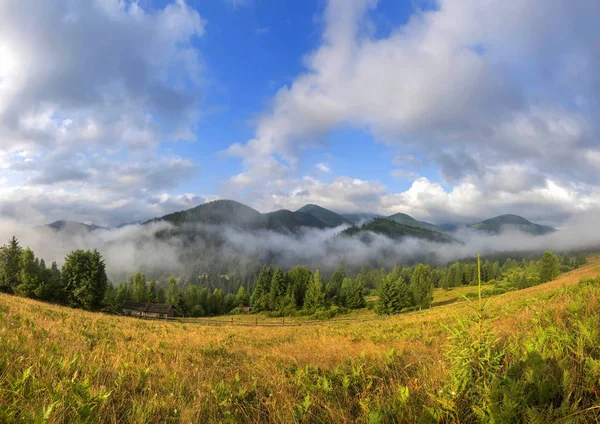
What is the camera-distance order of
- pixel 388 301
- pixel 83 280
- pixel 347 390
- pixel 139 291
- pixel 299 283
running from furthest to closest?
pixel 139 291 < pixel 299 283 < pixel 388 301 < pixel 83 280 < pixel 347 390

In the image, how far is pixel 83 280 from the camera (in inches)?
1722

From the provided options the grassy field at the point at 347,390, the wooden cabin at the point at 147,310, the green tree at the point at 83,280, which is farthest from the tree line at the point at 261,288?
the wooden cabin at the point at 147,310

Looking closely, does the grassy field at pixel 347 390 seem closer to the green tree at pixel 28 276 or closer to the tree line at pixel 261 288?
the tree line at pixel 261 288

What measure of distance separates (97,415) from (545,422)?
16.7 ft

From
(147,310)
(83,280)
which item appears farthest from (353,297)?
(83,280)

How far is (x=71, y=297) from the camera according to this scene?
43469 mm

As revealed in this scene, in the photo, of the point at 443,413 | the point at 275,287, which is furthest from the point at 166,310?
the point at 443,413

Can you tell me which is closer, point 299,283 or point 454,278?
→ point 299,283

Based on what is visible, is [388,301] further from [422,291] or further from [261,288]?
[261,288]

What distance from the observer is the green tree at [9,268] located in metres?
45.8

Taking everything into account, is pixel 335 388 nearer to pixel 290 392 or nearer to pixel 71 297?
pixel 290 392

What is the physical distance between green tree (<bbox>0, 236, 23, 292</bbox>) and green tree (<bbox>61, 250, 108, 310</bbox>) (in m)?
9.28

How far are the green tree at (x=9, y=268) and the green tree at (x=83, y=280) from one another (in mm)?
9278

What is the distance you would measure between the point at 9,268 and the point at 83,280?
1451 centimetres
